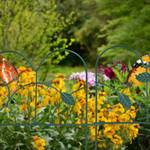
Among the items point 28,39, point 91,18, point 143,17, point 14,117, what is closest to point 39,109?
point 14,117

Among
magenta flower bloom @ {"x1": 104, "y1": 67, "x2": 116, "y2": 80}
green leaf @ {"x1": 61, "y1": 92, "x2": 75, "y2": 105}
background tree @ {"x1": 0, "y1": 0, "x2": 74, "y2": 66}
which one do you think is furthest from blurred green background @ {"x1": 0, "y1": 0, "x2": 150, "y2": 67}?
green leaf @ {"x1": 61, "y1": 92, "x2": 75, "y2": 105}

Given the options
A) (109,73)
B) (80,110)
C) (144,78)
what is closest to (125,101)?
(144,78)

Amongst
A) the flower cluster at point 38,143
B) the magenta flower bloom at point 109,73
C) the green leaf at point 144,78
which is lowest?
the flower cluster at point 38,143

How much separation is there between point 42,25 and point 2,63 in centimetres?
454

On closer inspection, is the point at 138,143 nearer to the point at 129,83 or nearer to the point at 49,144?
the point at 129,83

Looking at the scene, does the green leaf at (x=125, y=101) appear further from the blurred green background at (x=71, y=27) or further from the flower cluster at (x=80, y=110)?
the blurred green background at (x=71, y=27)

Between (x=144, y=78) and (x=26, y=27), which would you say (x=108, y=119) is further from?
(x=26, y=27)

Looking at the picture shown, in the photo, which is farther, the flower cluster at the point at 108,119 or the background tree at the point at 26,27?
the background tree at the point at 26,27

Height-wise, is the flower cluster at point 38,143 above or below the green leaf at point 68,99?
below

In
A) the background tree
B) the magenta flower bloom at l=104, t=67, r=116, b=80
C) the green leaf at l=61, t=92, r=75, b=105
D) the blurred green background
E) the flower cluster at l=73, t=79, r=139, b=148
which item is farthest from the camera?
the blurred green background

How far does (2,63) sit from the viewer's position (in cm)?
358

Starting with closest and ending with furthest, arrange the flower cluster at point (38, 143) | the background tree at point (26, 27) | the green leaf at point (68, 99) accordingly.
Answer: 1. the green leaf at point (68, 99)
2. the flower cluster at point (38, 143)
3. the background tree at point (26, 27)

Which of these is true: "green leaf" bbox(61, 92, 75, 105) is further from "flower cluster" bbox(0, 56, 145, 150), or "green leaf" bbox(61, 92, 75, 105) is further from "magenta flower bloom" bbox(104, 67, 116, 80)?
"magenta flower bloom" bbox(104, 67, 116, 80)

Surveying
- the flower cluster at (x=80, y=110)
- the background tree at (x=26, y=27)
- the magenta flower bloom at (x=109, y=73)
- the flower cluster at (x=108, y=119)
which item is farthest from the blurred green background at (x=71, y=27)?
the flower cluster at (x=108, y=119)
